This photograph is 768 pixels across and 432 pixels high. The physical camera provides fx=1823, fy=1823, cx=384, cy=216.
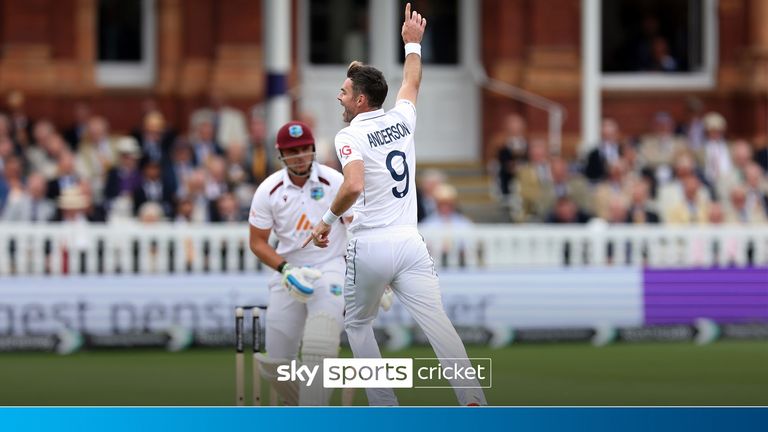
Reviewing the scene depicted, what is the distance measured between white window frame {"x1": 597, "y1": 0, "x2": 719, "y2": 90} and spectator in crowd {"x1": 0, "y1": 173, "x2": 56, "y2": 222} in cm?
834

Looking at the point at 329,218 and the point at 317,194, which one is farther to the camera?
the point at 317,194

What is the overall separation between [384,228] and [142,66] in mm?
13493

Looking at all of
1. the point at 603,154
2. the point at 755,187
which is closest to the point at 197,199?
the point at 603,154

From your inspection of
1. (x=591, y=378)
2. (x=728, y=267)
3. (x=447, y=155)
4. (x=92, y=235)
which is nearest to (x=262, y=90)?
(x=447, y=155)

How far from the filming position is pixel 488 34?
2341cm

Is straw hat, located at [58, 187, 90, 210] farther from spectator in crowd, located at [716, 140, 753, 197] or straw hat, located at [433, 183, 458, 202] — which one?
spectator in crowd, located at [716, 140, 753, 197]

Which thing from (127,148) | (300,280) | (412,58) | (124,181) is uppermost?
(412,58)

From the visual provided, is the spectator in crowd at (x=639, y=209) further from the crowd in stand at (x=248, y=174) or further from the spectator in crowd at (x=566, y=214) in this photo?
the spectator in crowd at (x=566, y=214)

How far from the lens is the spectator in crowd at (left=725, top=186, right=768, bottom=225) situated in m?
20.2

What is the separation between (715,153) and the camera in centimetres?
2178

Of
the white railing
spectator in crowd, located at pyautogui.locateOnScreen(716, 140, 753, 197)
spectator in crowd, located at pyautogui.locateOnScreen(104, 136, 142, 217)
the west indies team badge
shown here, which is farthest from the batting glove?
spectator in crowd, located at pyautogui.locateOnScreen(716, 140, 753, 197)

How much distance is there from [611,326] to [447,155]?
5.85m

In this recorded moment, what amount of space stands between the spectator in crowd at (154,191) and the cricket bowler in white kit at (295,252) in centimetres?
767

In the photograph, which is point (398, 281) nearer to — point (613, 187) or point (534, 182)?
point (613, 187)
